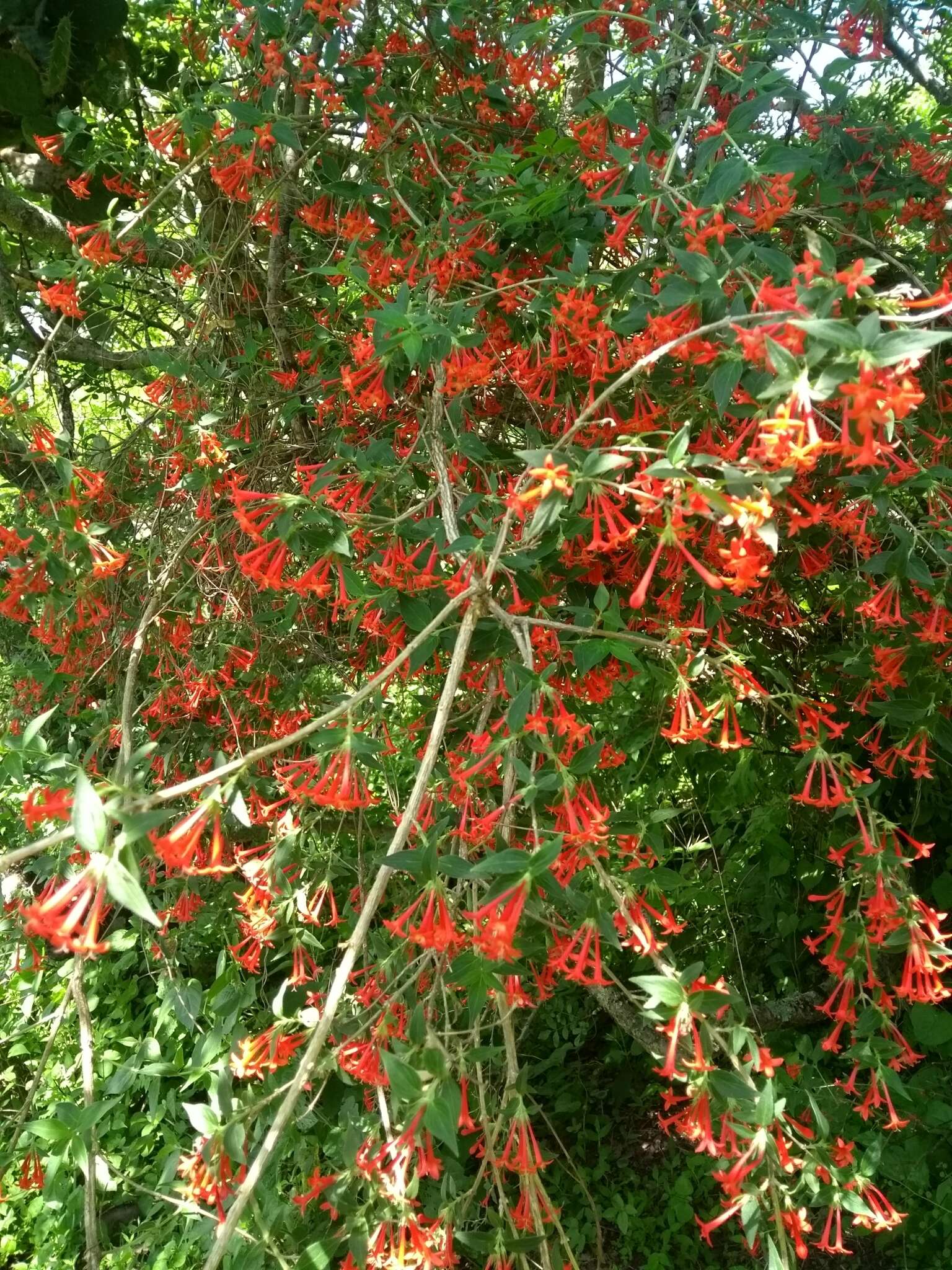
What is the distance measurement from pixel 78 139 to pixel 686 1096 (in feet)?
8.21

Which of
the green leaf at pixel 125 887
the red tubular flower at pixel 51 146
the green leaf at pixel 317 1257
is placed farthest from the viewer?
the red tubular flower at pixel 51 146

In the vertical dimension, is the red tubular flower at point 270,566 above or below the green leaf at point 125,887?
above

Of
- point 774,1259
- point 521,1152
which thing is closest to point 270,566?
point 521,1152

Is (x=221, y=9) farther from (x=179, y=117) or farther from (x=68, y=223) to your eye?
(x=179, y=117)

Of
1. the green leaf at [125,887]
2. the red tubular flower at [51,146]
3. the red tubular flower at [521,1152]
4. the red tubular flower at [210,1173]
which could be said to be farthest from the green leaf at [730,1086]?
the red tubular flower at [51,146]

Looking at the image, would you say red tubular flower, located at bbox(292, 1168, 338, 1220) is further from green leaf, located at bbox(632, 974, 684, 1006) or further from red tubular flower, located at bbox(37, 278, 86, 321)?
red tubular flower, located at bbox(37, 278, 86, 321)

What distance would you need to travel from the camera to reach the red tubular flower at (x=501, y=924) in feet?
2.95

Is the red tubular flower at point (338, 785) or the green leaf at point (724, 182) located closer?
the red tubular flower at point (338, 785)

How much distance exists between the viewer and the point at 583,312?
1372 millimetres

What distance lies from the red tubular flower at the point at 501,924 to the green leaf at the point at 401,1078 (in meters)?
0.13

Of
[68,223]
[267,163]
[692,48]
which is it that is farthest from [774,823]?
[68,223]

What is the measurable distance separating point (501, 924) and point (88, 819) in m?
0.39

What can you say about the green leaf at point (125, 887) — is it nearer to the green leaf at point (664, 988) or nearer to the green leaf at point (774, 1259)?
the green leaf at point (664, 988)

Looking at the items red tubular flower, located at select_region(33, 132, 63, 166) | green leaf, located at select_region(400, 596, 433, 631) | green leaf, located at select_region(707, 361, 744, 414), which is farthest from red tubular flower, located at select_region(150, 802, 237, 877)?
red tubular flower, located at select_region(33, 132, 63, 166)
